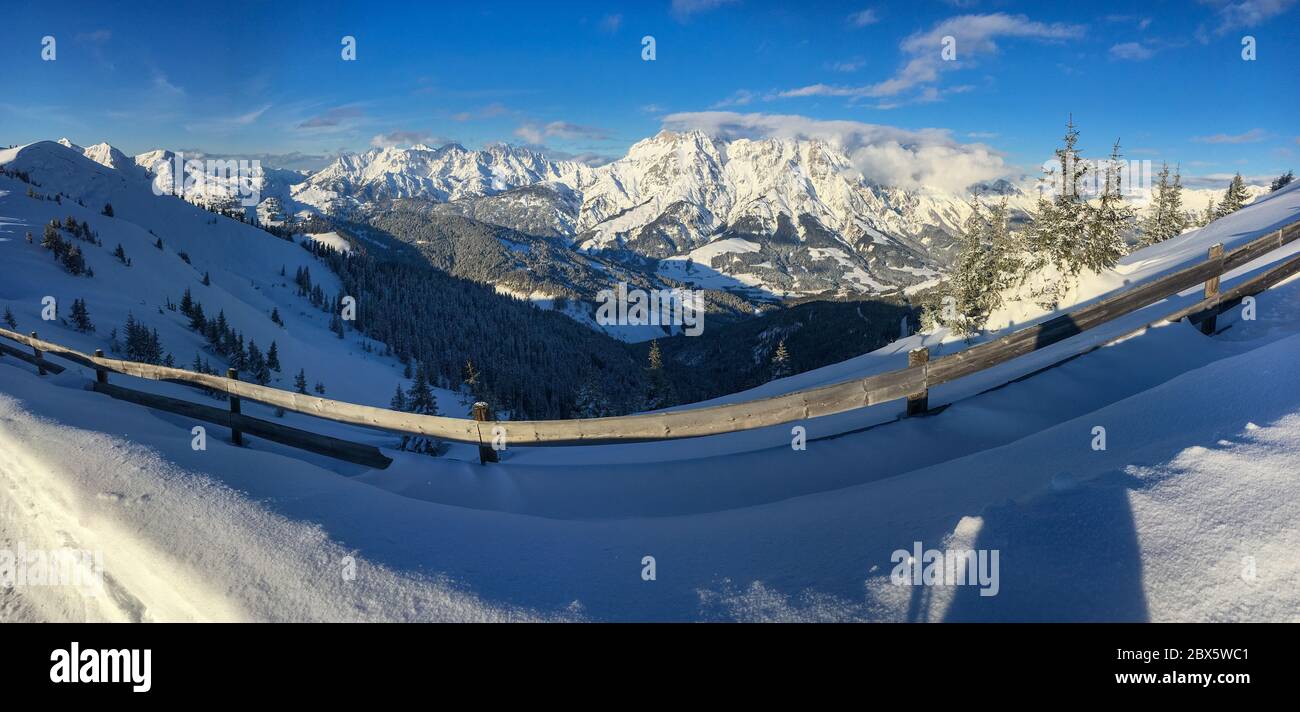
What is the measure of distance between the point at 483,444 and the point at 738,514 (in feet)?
12.8

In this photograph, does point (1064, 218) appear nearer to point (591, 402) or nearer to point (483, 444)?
point (483, 444)

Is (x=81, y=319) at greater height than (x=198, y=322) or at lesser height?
lesser

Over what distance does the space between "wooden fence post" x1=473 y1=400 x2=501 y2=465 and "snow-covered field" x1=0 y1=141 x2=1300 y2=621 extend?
0.59 feet

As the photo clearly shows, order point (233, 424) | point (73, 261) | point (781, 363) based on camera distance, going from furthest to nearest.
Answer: point (781, 363) → point (73, 261) → point (233, 424)

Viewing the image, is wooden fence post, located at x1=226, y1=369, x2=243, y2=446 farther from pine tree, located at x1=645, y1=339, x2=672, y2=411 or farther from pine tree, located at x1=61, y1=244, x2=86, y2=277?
pine tree, located at x1=61, y1=244, x2=86, y2=277

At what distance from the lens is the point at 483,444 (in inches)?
301

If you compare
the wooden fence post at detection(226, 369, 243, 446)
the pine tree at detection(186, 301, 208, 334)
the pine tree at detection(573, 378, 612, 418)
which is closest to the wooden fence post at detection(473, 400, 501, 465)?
the wooden fence post at detection(226, 369, 243, 446)

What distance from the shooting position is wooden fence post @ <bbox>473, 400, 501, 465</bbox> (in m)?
7.39

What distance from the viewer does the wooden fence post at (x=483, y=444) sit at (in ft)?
24.3

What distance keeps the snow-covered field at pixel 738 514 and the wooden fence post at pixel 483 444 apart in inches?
7.1

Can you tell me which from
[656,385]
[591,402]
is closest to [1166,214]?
[656,385]
